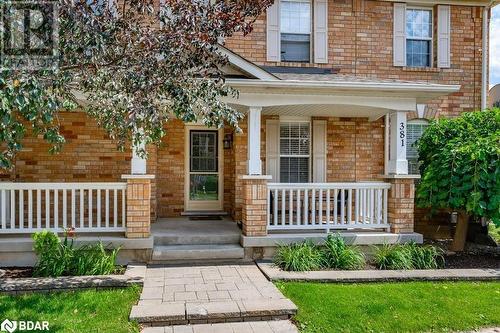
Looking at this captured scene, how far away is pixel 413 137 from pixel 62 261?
812cm

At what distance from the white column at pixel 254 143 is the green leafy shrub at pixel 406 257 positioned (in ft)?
8.72

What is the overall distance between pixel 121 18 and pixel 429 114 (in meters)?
7.73

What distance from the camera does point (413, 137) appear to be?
9.64 meters

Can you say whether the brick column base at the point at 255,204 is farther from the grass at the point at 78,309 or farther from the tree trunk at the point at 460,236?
the tree trunk at the point at 460,236

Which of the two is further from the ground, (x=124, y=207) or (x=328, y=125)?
(x=328, y=125)

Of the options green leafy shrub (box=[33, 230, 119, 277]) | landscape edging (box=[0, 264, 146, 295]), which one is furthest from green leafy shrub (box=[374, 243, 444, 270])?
green leafy shrub (box=[33, 230, 119, 277])

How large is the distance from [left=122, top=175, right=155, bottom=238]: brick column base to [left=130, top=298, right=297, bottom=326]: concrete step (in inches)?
86.8

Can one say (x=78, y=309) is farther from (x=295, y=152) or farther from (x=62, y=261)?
(x=295, y=152)

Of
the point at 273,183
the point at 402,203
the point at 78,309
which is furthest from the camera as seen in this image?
the point at 402,203

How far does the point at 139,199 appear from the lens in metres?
6.85

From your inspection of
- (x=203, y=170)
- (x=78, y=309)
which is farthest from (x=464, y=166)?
(x=78, y=309)

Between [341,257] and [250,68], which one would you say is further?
[250,68]

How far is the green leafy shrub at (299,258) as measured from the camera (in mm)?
6438

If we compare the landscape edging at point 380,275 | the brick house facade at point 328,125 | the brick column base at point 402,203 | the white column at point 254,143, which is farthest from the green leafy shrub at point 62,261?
the brick column base at point 402,203
